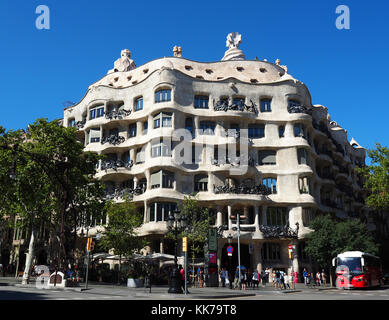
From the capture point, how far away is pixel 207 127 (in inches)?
1735

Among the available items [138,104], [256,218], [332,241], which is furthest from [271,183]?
[138,104]

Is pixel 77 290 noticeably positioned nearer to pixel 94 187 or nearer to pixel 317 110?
pixel 94 187

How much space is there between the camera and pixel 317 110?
53.3 meters

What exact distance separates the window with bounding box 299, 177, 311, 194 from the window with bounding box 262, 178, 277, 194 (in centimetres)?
279

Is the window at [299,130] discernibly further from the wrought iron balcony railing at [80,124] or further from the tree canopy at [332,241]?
the wrought iron balcony railing at [80,124]

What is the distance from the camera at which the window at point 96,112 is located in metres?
46.8

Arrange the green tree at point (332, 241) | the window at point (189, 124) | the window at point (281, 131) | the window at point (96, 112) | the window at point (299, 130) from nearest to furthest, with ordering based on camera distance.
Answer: the green tree at point (332, 241) → the window at point (189, 124) → the window at point (299, 130) → the window at point (281, 131) → the window at point (96, 112)

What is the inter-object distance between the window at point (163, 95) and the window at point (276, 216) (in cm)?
1650

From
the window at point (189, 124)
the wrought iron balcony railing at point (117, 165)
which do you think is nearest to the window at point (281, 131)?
the window at point (189, 124)

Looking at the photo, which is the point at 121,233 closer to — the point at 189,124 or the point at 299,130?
the point at 189,124

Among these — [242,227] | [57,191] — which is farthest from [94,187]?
[242,227]

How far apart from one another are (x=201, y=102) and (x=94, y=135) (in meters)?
13.2

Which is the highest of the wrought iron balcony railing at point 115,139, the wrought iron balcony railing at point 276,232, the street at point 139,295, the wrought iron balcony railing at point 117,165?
the wrought iron balcony railing at point 115,139

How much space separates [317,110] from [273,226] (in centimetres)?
2025
